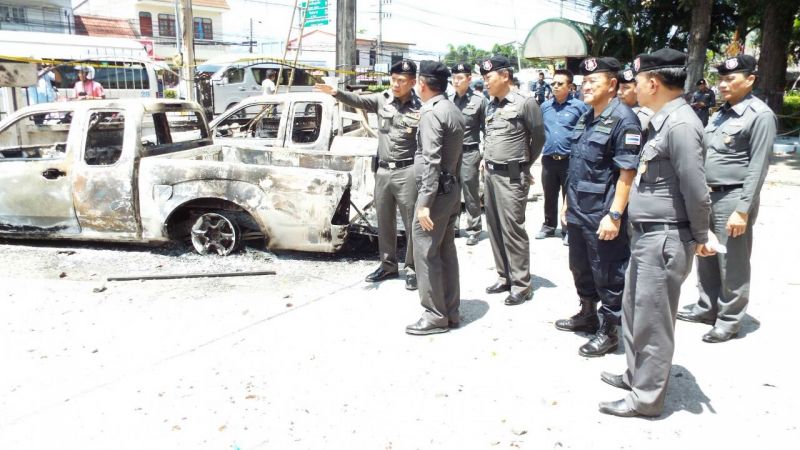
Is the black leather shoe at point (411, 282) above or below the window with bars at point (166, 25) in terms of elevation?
below

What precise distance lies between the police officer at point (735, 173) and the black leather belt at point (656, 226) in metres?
1.10

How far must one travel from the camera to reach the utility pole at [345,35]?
998cm

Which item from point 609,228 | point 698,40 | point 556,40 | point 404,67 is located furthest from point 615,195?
point 556,40

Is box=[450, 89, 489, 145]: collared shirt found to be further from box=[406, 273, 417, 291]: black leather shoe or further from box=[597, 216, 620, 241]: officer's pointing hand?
box=[597, 216, 620, 241]: officer's pointing hand

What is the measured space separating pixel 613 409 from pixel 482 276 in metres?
2.47

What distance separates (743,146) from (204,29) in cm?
5521

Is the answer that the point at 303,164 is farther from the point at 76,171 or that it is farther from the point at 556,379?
the point at 556,379

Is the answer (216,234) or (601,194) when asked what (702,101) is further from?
(216,234)

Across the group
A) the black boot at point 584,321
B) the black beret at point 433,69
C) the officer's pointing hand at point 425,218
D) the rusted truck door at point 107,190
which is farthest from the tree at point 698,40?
the rusted truck door at point 107,190

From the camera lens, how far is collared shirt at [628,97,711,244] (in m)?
2.83

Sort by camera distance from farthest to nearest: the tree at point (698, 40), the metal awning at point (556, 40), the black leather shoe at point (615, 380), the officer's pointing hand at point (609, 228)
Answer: the metal awning at point (556, 40) < the tree at point (698, 40) < the black leather shoe at point (615, 380) < the officer's pointing hand at point (609, 228)

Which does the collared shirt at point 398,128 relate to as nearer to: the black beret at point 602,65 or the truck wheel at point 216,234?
the black beret at point 602,65

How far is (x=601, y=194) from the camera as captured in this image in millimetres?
3801

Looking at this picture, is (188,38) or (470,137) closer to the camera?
(470,137)
